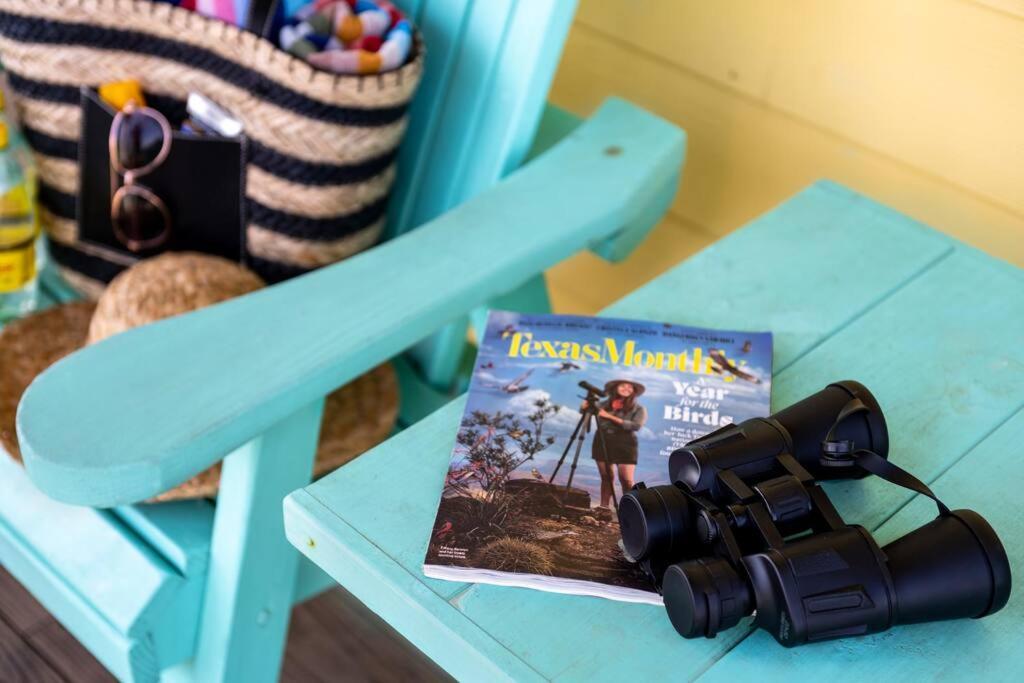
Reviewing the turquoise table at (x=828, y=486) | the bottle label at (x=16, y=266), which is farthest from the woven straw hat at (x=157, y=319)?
the turquoise table at (x=828, y=486)

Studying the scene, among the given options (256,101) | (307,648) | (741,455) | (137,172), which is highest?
(741,455)

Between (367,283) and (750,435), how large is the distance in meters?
0.36

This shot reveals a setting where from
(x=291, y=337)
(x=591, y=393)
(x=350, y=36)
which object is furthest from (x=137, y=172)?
(x=591, y=393)

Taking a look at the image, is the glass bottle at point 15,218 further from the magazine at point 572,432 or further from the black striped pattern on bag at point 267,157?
the magazine at point 572,432

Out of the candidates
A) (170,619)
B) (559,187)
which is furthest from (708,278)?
(170,619)

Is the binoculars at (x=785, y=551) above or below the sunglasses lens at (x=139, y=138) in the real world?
above

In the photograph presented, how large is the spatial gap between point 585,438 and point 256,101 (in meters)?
0.51

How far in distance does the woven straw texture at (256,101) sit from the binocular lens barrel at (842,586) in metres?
0.59

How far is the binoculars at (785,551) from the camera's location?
2.05 feet

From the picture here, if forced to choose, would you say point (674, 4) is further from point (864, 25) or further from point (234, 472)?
point (234, 472)

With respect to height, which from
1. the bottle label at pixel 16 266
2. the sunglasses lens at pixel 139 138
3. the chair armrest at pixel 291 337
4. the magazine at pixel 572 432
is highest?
the magazine at pixel 572 432

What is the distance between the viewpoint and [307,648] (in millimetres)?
1447

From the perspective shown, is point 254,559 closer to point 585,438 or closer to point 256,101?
point 585,438

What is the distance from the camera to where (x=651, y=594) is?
673 millimetres
